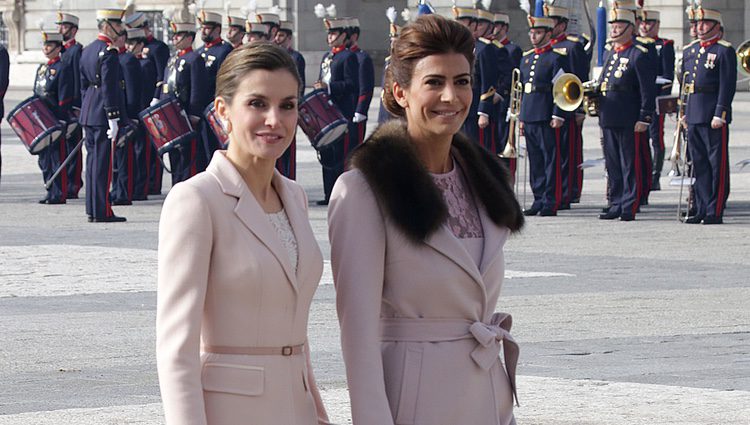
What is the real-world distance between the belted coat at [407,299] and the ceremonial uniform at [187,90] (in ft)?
45.9

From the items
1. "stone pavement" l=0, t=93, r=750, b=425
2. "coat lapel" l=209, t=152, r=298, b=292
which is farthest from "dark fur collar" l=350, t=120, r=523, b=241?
"stone pavement" l=0, t=93, r=750, b=425

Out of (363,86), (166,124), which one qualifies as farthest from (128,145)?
(363,86)

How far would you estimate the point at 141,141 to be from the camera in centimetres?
1912

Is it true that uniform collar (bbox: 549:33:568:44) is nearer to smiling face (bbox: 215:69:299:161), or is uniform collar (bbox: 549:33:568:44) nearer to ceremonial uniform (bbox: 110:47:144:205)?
ceremonial uniform (bbox: 110:47:144:205)

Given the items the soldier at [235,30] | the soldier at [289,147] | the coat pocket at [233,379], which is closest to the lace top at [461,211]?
the coat pocket at [233,379]

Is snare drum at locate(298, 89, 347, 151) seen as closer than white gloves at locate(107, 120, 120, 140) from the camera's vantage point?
No

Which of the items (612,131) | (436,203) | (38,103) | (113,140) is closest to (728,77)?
(612,131)

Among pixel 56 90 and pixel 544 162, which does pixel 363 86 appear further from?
pixel 56 90

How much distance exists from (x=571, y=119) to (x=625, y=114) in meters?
1.40

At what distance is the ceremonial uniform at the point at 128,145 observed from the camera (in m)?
17.7

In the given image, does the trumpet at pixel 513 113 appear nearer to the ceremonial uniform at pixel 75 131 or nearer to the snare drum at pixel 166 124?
the snare drum at pixel 166 124

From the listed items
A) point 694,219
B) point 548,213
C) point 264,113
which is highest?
point 264,113

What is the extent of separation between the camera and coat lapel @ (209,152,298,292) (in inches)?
150

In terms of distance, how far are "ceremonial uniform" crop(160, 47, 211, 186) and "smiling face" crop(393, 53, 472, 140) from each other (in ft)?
45.7
